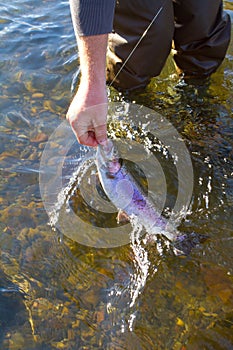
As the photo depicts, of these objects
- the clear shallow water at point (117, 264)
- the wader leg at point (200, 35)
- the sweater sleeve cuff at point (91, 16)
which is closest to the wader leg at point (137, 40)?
the wader leg at point (200, 35)

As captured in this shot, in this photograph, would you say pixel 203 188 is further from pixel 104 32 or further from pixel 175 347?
pixel 104 32

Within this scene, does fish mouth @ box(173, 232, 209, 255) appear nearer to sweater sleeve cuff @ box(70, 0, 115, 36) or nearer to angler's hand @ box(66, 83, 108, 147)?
angler's hand @ box(66, 83, 108, 147)

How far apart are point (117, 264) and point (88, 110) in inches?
60.0

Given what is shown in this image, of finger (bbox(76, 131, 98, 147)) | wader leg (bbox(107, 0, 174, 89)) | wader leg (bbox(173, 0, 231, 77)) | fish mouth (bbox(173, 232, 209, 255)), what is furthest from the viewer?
wader leg (bbox(173, 0, 231, 77))

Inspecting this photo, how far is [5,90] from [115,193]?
258cm

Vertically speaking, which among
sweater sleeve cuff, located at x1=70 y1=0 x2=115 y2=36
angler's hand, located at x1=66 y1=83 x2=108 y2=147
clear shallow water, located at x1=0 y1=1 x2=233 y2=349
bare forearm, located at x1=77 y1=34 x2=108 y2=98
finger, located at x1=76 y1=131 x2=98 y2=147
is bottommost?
clear shallow water, located at x1=0 y1=1 x2=233 y2=349

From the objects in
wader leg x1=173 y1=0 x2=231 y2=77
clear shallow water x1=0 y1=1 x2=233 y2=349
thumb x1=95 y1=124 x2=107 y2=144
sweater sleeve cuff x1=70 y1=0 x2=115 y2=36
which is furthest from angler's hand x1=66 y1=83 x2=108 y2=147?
wader leg x1=173 y1=0 x2=231 y2=77

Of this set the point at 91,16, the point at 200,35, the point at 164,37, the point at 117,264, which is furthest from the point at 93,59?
the point at 200,35

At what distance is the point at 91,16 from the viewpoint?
2.31 metres

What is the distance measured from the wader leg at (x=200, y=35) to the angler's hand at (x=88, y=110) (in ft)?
7.12

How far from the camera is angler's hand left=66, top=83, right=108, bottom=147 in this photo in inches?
92.5

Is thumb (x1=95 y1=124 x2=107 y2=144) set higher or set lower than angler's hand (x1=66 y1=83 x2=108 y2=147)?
lower

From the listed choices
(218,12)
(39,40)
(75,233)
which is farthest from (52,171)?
(39,40)

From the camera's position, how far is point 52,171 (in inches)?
164
